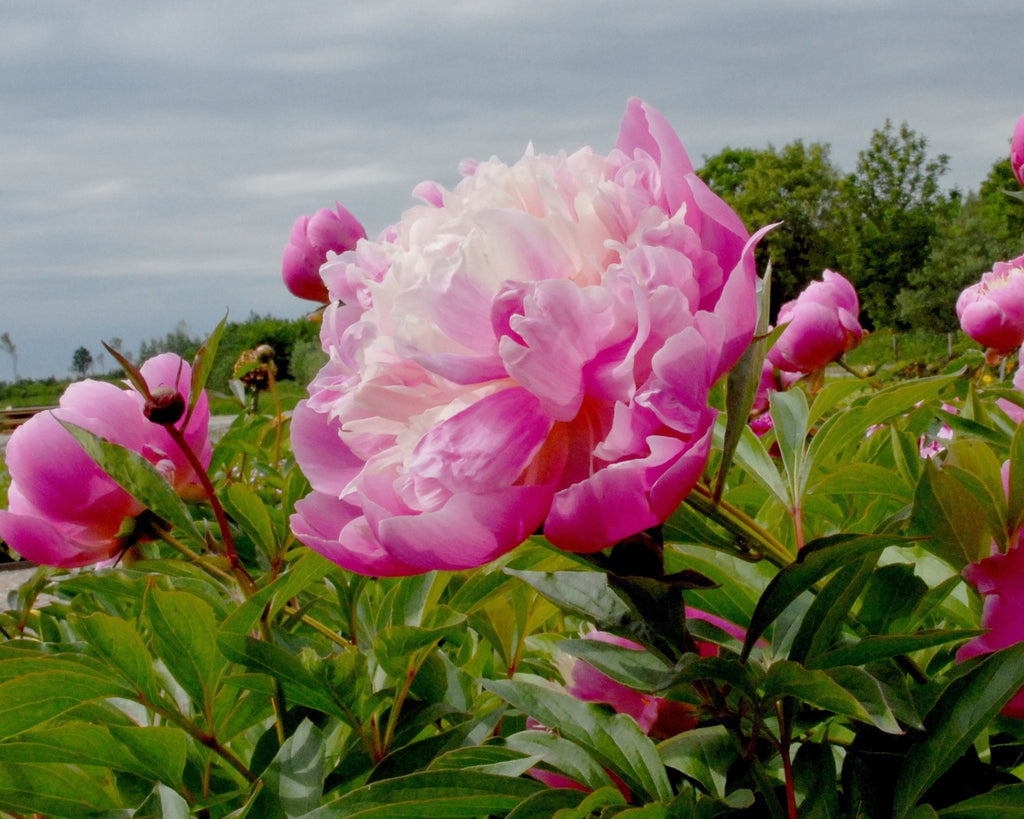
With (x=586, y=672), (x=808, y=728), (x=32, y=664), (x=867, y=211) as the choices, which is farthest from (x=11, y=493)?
(x=867, y=211)

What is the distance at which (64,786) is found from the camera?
556mm

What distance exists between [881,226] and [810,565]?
3099 centimetres

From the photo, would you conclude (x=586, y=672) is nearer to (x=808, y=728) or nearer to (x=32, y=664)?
(x=808, y=728)

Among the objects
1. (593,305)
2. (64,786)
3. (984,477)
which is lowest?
(64,786)

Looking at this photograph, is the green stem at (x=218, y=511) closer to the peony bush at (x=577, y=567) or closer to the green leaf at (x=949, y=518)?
the peony bush at (x=577, y=567)

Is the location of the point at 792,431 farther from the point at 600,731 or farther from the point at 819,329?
the point at 819,329

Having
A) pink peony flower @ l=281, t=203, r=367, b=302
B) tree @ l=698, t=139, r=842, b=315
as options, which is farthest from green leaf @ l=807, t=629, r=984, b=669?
tree @ l=698, t=139, r=842, b=315

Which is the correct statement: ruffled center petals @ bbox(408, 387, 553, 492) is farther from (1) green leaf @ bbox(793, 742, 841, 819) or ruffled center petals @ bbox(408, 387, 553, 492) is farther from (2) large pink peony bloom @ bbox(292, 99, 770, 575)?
(1) green leaf @ bbox(793, 742, 841, 819)

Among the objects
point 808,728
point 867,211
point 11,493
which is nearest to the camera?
point 808,728

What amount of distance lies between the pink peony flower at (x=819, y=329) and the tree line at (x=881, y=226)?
23.7 m

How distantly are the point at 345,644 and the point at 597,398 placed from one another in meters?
0.39

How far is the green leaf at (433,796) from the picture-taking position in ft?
1.34

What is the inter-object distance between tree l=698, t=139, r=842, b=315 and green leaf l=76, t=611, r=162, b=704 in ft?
99.5

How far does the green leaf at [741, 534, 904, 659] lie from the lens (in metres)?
0.39
